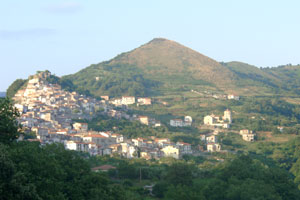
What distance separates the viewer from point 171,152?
3484 inches

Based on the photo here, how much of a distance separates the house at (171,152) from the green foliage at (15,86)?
47.6 m

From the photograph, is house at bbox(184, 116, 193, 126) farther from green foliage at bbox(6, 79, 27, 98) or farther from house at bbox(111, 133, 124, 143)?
green foliage at bbox(6, 79, 27, 98)

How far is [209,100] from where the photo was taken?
468 ft

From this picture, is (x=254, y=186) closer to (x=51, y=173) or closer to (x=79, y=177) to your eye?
(x=79, y=177)

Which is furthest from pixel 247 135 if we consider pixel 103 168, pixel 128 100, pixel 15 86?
pixel 15 86

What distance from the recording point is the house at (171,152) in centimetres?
8775

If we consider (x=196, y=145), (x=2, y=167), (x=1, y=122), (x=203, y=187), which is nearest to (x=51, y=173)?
(x=1, y=122)

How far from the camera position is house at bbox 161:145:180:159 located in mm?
87750

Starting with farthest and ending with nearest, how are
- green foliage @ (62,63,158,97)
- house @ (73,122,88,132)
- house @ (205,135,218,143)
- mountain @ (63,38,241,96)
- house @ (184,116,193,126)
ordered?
mountain @ (63,38,241,96) → green foliage @ (62,63,158,97) → house @ (184,116,193,126) → house @ (205,135,218,143) → house @ (73,122,88,132)

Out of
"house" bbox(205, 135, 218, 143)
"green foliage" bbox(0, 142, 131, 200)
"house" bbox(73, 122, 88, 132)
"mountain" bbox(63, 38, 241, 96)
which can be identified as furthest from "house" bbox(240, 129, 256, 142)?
"green foliage" bbox(0, 142, 131, 200)

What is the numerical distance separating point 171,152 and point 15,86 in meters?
53.0

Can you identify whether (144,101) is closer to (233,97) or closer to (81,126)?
(233,97)

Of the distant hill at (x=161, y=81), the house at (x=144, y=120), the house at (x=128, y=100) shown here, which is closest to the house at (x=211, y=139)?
the house at (x=144, y=120)

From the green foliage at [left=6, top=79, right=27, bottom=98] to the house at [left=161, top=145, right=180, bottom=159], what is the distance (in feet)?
156
